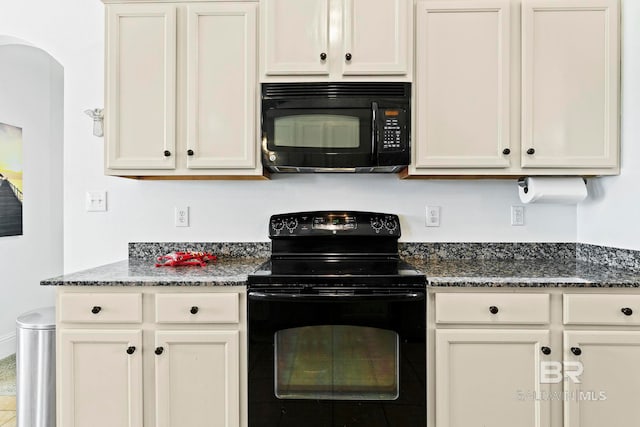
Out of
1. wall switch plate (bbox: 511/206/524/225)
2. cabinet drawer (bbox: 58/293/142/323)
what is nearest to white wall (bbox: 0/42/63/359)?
cabinet drawer (bbox: 58/293/142/323)

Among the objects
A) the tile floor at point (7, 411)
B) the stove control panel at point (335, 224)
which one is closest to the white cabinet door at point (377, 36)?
the stove control panel at point (335, 224)

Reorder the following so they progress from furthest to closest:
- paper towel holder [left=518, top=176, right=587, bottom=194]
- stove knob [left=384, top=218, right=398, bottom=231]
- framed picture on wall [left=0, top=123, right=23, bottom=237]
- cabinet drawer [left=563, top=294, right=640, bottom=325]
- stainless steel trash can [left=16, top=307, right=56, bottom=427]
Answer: framed picture on wall [left=0, top=123, right=23, bottom=237] < stove knob [left=384, top=218, right=398, bottom=231] < paper towel holder [left=518, top=176, right=587, bottom=194] < stainless steel trash can [left=16, top=307, right=56, bottom=427] < cabinet drawer [left=563, top=294, right=640, bottom=325]

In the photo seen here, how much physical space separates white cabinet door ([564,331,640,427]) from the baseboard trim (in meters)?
3.82

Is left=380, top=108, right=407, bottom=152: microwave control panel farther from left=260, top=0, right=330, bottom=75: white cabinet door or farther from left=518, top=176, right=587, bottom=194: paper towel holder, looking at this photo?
left=518, top=176, right=587, bottom=194: paper towel holder

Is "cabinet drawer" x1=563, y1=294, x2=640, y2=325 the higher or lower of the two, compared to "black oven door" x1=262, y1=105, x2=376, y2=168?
lower

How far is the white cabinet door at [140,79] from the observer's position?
2.01 m

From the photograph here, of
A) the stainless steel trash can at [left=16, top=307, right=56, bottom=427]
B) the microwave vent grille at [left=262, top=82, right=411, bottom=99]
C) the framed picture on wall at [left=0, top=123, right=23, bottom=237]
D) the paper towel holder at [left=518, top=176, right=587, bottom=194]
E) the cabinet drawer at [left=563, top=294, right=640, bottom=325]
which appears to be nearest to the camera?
the cabinet drawer at [left=563, top=294, right=640, bottom=325]

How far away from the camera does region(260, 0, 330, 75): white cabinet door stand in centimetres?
197

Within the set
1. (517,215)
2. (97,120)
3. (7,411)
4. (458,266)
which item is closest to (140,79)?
(97,120)

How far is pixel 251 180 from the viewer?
2.34 m

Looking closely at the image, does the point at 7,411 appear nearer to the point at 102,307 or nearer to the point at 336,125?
the point at 102,307

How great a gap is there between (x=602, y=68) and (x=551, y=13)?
0.38m

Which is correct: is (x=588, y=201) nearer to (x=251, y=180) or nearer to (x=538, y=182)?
(x=538, y=182)

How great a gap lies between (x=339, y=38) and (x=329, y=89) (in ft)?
0.86
